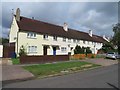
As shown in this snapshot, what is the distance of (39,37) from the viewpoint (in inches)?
1553

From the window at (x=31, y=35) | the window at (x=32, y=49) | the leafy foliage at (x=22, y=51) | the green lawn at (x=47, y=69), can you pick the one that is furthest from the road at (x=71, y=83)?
the window at (x=31, y=35)

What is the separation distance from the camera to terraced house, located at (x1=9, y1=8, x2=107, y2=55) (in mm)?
36156

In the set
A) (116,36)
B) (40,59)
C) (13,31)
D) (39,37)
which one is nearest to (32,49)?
(39,37)

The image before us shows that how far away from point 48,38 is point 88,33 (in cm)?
2625

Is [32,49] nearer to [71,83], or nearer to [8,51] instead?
[8,51]

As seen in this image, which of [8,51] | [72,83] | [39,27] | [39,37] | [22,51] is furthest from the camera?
[39,27]

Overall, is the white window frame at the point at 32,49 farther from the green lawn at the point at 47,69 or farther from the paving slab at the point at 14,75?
the paving slab at the point at 14,75

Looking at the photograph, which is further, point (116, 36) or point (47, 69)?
point (116, 36)

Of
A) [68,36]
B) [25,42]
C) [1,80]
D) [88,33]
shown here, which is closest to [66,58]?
[25,42]

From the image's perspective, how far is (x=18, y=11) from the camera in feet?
124

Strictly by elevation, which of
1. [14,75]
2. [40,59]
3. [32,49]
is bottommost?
[14,75]

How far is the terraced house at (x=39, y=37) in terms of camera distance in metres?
36.2

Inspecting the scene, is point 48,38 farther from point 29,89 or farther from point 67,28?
point 29,89

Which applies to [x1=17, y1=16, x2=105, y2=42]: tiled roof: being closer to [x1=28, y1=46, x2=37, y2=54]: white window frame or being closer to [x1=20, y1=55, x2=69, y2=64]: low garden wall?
[x1=28, y1=46, x2=37, y2=54]: white window frame
